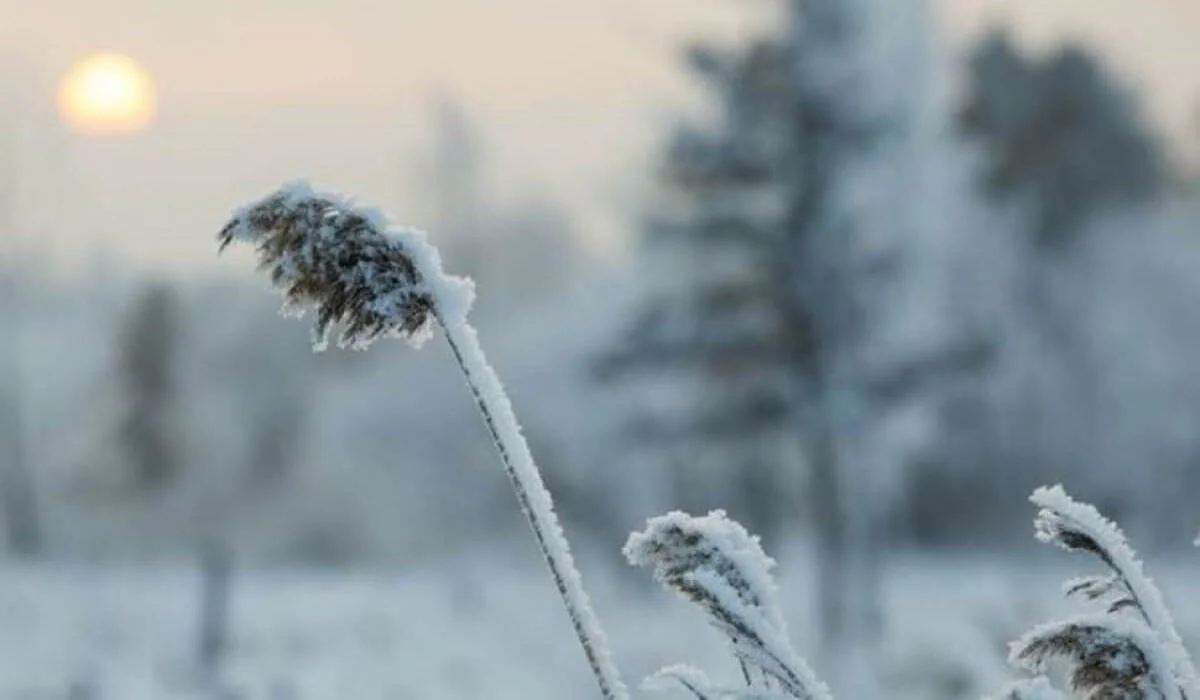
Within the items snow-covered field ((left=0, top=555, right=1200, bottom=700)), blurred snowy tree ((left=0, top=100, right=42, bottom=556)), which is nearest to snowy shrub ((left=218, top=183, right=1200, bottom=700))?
snow-covered field ((left=0, top=555, right=1200, bottom=700))

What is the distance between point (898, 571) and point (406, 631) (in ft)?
40.2

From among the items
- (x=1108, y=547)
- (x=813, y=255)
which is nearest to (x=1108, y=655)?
(x=1108, y=547)

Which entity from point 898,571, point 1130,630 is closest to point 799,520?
point 898,571

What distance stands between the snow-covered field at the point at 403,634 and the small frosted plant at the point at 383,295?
9.92 meters

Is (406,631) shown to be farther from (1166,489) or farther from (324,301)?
(1166,489)

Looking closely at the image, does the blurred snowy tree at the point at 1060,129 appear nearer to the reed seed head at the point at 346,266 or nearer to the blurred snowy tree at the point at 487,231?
the blurred snowy tree at the point at 487,231

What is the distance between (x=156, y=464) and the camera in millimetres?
39312

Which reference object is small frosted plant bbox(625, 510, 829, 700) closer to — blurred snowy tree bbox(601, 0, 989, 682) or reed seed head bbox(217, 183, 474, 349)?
reed seed head bbox(217, 183, 474, 349)

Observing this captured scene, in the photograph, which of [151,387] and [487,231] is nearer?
[151,387]

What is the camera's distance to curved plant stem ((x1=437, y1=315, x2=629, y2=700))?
7.84ft

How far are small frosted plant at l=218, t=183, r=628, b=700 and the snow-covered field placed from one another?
992 cm

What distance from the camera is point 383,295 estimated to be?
7.94 feet

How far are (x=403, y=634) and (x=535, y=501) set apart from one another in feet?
52.1

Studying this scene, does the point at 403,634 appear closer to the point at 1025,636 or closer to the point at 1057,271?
the point at 1025,636
